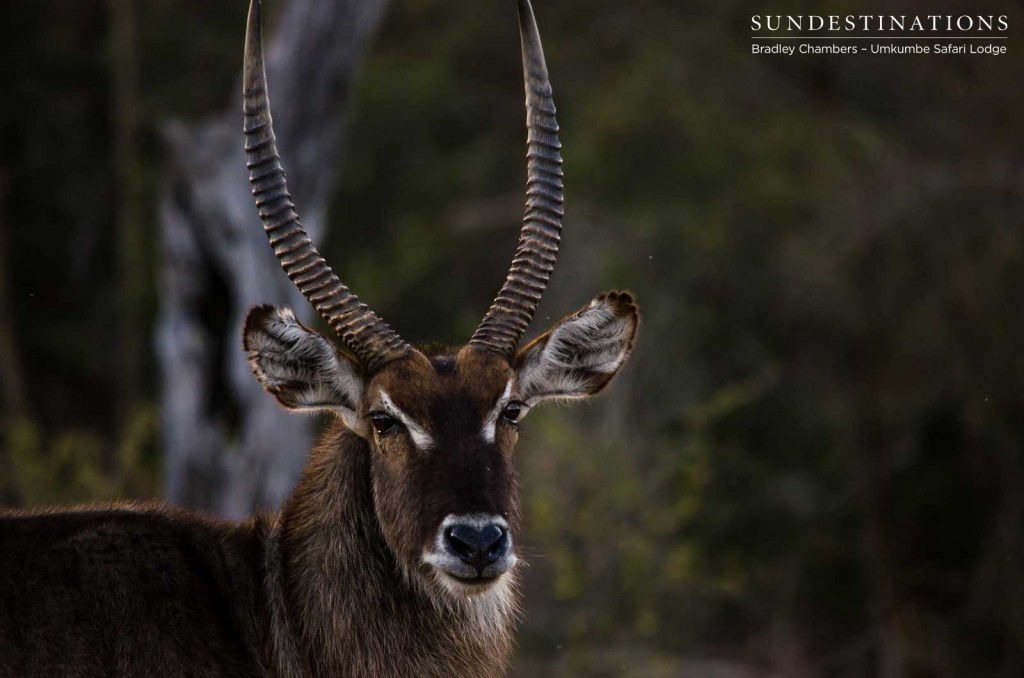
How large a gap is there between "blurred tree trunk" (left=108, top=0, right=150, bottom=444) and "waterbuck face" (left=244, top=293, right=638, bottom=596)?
43.3 ft

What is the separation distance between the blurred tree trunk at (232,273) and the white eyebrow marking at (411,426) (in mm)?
6568

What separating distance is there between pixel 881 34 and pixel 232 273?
27.7 ft

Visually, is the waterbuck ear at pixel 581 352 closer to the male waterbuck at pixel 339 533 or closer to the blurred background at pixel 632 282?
the male waterbuck at pixel 339 533

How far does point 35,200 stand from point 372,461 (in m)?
16.3

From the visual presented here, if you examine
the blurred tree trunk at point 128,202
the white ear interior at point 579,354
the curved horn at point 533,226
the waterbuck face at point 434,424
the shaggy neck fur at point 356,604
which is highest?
the blurred tree trunk at point 128,202

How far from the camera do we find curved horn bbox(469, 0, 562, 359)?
6199mm

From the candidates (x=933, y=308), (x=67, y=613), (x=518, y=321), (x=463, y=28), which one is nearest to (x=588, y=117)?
(x=463, y=28)

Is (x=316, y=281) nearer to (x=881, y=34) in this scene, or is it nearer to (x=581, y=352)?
(x=581, y=352)

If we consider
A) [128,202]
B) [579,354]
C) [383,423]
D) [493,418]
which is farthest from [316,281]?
[128,202]

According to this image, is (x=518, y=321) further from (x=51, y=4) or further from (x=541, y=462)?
(x=51, y=4)

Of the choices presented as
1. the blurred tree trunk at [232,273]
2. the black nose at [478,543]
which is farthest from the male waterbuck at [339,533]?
the blurred tree trunk at [232,273]

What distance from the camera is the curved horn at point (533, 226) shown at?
620 cm

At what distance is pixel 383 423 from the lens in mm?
5930

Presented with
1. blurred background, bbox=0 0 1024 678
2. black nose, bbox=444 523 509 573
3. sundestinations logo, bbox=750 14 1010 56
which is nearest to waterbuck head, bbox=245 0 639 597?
black nose, bbox=444 523 509 573
